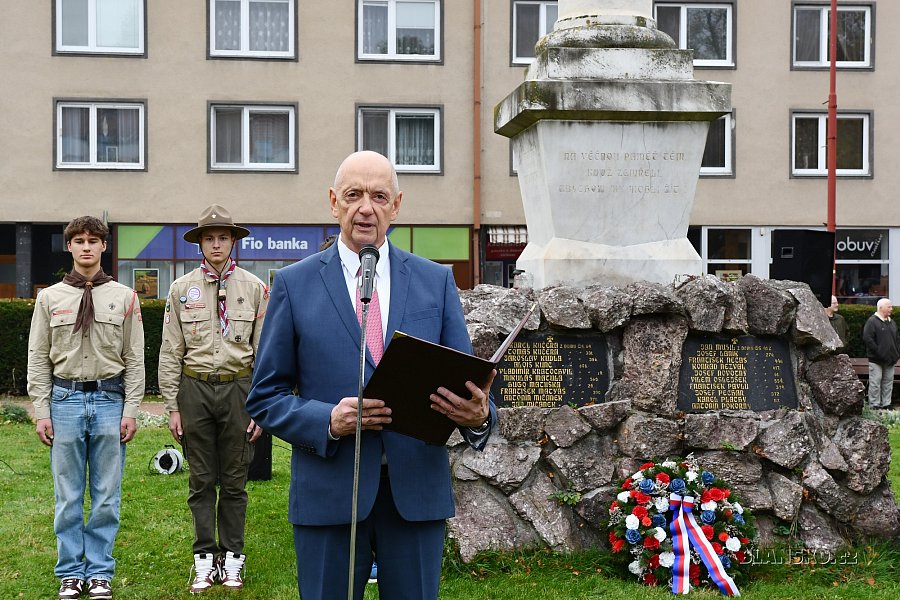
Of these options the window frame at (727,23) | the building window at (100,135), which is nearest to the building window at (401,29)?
the window frame at (727,23)

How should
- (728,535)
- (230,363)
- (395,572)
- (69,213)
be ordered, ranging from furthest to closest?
(69,213) < (230,363) < (728,535) < (395,572)

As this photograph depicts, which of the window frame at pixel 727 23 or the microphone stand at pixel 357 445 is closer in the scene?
the microphone stand at pixel 357 445

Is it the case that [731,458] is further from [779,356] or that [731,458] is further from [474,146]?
[474,146]

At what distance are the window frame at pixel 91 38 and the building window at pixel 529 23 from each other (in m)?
8.99

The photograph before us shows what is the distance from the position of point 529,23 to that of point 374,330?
23.5 meters

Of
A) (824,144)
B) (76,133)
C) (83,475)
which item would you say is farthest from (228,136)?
(83,475)

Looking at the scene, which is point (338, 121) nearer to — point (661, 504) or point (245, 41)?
point (245, 41)

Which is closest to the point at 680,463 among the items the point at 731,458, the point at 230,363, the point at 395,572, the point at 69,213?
the point at 731,458

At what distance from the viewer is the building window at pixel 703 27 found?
26.3 meters

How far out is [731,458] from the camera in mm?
6258

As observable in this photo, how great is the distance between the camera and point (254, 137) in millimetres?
25141

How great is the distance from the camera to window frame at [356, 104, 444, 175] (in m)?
25.2

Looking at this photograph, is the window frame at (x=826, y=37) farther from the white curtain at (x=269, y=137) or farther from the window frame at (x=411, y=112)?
the white curtain at (x=269, y=137)

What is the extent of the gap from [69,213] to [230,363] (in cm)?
1989
